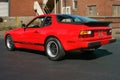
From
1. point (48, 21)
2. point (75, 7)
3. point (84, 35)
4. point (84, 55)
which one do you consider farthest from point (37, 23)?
point (75, 7)

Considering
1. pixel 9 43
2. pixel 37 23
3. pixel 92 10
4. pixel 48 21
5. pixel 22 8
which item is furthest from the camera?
pixel 22 8

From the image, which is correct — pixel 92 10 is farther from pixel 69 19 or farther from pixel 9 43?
pixel 69 19

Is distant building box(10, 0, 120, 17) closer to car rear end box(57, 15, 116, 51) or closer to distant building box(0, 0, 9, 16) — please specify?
distant building box(0, 0, 9, 16)

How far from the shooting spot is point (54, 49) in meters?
10.5

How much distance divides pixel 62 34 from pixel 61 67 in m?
1.37

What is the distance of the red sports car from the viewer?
9.71 meters

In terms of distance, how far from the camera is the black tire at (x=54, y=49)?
10.1 metres

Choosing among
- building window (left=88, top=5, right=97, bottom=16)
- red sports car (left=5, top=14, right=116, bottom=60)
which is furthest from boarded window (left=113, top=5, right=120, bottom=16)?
red sports car (left=5, top=14, right=116, bottom=60)

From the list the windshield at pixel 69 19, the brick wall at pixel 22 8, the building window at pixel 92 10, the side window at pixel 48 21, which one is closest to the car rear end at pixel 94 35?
the windshield at pixel 69 19

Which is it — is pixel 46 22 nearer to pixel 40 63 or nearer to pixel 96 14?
pixel 40 63

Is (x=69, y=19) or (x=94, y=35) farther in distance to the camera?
(x=69, y=19)

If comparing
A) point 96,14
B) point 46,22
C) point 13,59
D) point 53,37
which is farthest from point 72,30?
point 96,14

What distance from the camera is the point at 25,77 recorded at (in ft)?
25.3

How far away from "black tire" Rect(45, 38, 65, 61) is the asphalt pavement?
21 centimetres
